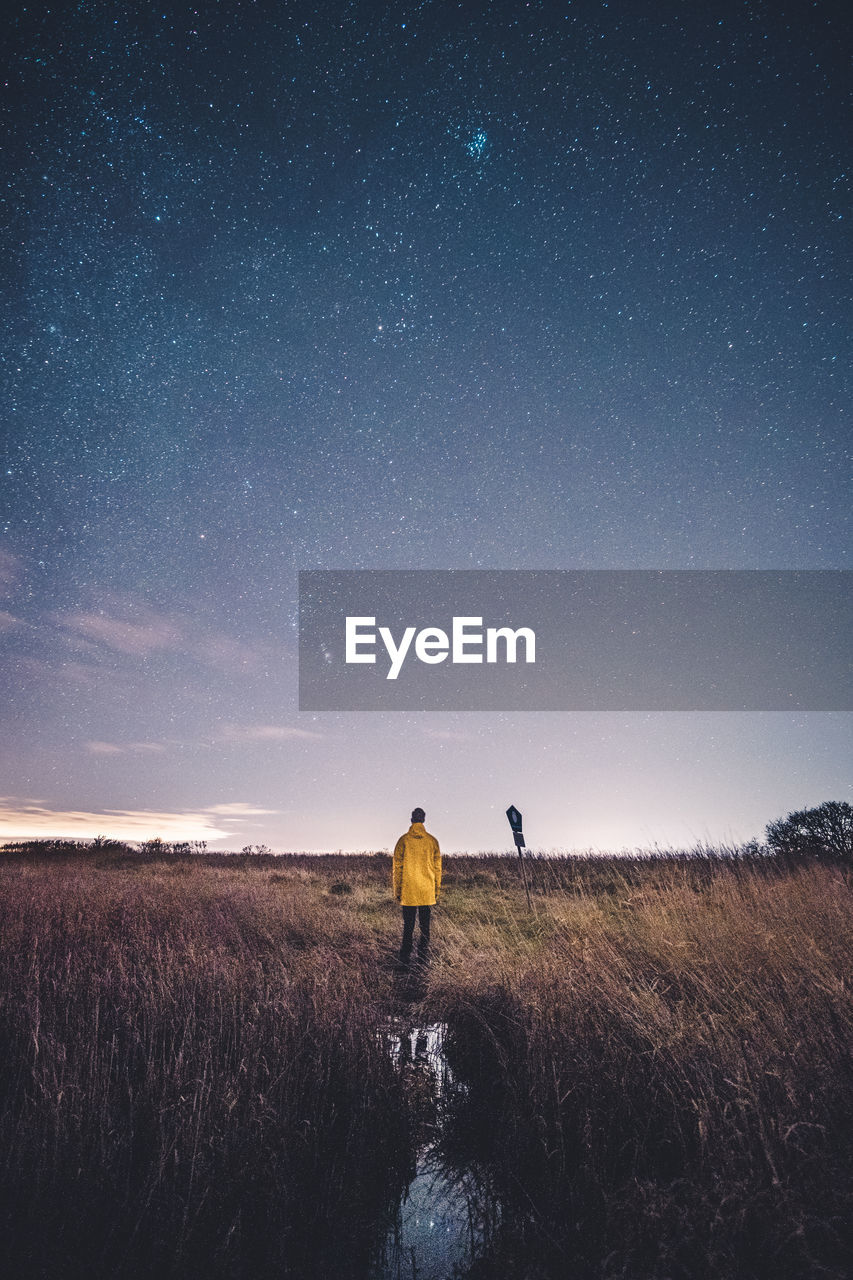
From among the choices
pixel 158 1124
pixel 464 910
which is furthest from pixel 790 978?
pixel 464 910

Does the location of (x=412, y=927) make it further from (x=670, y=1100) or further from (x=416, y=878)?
(x=670, y=1100)

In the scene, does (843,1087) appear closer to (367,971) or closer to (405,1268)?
(405,1268)

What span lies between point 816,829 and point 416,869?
17759mm

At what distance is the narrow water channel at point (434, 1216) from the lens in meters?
2.13

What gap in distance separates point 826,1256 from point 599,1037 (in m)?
1.55

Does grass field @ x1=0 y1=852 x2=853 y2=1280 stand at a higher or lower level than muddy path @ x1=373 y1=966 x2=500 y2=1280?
higher

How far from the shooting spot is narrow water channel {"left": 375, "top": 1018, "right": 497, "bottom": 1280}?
213 cm

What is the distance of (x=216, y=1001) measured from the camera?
415 centimetres

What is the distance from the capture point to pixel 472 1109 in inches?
127

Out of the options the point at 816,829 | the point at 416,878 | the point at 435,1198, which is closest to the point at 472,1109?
the point at 435,1198

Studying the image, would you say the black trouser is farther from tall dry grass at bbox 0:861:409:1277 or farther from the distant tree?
the distant tree

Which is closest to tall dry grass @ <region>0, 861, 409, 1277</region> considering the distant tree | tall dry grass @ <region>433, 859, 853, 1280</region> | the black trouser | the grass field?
the grass field

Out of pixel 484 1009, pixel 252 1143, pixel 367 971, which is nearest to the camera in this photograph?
pixel 252 1143

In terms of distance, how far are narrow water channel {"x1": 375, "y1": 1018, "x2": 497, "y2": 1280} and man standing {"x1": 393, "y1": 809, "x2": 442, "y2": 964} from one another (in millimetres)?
3494
